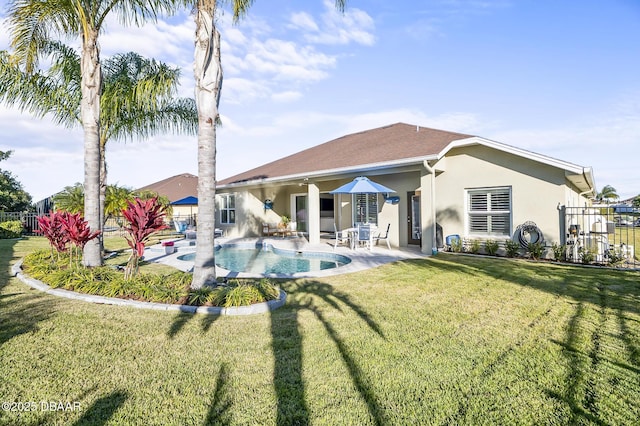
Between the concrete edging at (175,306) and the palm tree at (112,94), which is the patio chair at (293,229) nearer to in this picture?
the palm tree at (112,94)

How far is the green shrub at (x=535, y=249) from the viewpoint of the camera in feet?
35.1

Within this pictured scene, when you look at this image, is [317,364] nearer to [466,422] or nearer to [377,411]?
[377,411]

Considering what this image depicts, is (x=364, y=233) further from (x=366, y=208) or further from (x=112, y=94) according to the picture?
(x=112, y=94)

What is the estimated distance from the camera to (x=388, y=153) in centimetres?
1405

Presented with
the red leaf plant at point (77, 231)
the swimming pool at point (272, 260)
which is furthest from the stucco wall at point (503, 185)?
the red leaf plant at point (77, 231)

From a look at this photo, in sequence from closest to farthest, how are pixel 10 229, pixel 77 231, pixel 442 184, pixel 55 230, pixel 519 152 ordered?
pixel 77 231
pixel 55 230
pixel 519 152
pixel 442 184
pixel 10 229

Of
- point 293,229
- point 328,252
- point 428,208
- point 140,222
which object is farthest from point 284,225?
point 140,222

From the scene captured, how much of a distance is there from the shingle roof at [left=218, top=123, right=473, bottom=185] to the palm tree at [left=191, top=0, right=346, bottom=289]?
7.75m

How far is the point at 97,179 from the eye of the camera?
8.99m

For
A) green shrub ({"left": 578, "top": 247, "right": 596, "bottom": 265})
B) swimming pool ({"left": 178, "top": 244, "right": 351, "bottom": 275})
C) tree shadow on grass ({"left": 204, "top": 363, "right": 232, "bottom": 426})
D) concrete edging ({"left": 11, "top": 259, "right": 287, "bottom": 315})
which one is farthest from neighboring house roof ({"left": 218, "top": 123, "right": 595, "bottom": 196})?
tree shadow on grass ({"left": 204, "top": 363, "right": 232, "bottom": 426})

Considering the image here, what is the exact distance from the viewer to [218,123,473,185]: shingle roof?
13234mm

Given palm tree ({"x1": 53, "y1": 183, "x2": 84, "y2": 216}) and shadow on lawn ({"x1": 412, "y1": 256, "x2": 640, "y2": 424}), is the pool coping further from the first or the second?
palm tree ({"x1": 53, "y1": 183, "x2": 84, "y2": 216})

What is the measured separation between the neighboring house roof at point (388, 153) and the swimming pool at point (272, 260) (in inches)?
152

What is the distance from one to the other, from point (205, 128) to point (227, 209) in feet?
54.3
